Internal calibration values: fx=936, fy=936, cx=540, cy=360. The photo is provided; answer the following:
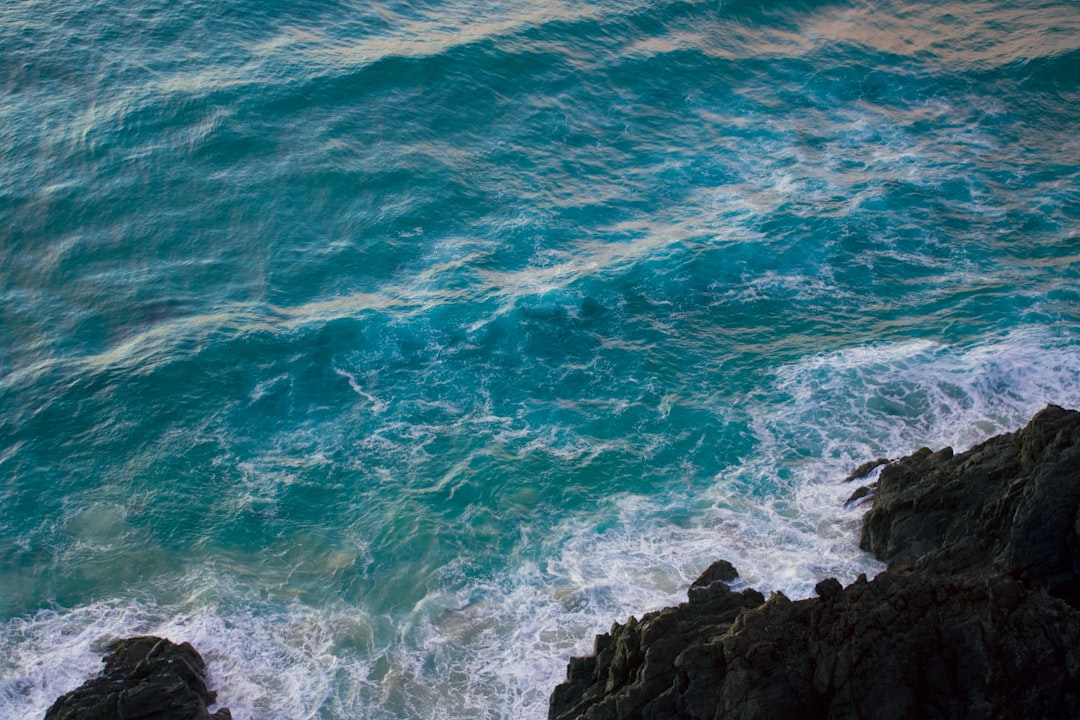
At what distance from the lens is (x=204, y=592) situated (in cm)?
2434

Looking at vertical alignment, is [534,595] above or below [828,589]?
below

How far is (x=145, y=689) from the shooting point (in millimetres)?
19766

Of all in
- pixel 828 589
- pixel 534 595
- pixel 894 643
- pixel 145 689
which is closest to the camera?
pixel 894 643

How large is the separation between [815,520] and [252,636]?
15.0 metres

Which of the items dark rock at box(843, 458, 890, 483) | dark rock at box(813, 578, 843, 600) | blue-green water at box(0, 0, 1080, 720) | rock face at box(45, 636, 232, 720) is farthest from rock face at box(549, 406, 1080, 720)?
rock face at box(45, 636, 232, 720)

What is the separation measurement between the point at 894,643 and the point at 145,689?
15226 millimetres

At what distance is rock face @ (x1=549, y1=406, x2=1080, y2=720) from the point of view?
17.3 metres

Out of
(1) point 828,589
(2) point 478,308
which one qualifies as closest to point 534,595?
(1) point 828,589

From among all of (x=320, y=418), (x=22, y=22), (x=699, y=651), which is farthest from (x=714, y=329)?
(x=22, y=22)

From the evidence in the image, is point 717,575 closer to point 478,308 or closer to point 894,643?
point 894,643

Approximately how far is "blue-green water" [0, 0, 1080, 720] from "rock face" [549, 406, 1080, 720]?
11.2 feet

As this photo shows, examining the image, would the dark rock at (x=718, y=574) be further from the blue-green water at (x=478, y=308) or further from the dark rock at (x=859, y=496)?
the dark rock at (x=859, y=496)

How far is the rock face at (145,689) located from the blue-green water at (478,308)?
107 cm

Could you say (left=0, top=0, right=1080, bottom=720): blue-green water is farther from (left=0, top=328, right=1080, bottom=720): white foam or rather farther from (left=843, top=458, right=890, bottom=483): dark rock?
(left=843, top=458, right=890, bottom=483): dark rock
